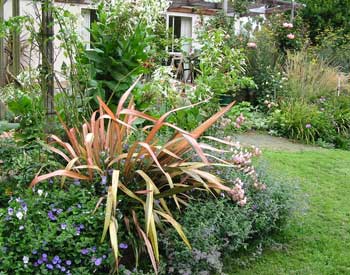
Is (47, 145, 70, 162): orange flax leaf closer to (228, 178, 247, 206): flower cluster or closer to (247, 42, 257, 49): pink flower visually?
(228, 178, 247, 206): flower cluster

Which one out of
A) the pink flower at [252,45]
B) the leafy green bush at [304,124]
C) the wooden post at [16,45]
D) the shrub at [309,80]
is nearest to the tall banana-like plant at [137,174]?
the wooden post at [16,45]

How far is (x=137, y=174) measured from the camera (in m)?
2.95

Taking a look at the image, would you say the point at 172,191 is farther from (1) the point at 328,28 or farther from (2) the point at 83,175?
(1) the point at 328,28

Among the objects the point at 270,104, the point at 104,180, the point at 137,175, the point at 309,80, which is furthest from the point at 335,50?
the point at 104,180

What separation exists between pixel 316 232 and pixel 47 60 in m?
2.37

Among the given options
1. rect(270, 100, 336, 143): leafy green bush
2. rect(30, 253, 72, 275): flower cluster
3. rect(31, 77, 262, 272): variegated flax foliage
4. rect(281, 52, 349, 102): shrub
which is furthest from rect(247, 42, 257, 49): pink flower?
rect(30, 253, 72, 275): flower cluster

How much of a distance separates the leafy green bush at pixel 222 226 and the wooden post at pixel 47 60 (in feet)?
4.85

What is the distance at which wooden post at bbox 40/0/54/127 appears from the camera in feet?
11.7

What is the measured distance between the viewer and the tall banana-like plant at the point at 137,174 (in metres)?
2.63

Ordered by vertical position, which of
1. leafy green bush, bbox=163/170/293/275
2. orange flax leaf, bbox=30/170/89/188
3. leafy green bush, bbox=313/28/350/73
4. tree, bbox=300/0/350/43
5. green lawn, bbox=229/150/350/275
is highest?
tree, bbox=300/0/350/43

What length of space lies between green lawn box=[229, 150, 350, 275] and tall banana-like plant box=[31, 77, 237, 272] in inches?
22.8

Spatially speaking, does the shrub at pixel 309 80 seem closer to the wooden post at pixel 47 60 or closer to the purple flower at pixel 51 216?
the wooden post at pixel 47 60

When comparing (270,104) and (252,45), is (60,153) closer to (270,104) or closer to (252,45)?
(270,104)

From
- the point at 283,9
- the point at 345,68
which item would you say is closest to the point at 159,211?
the point at 345,68
